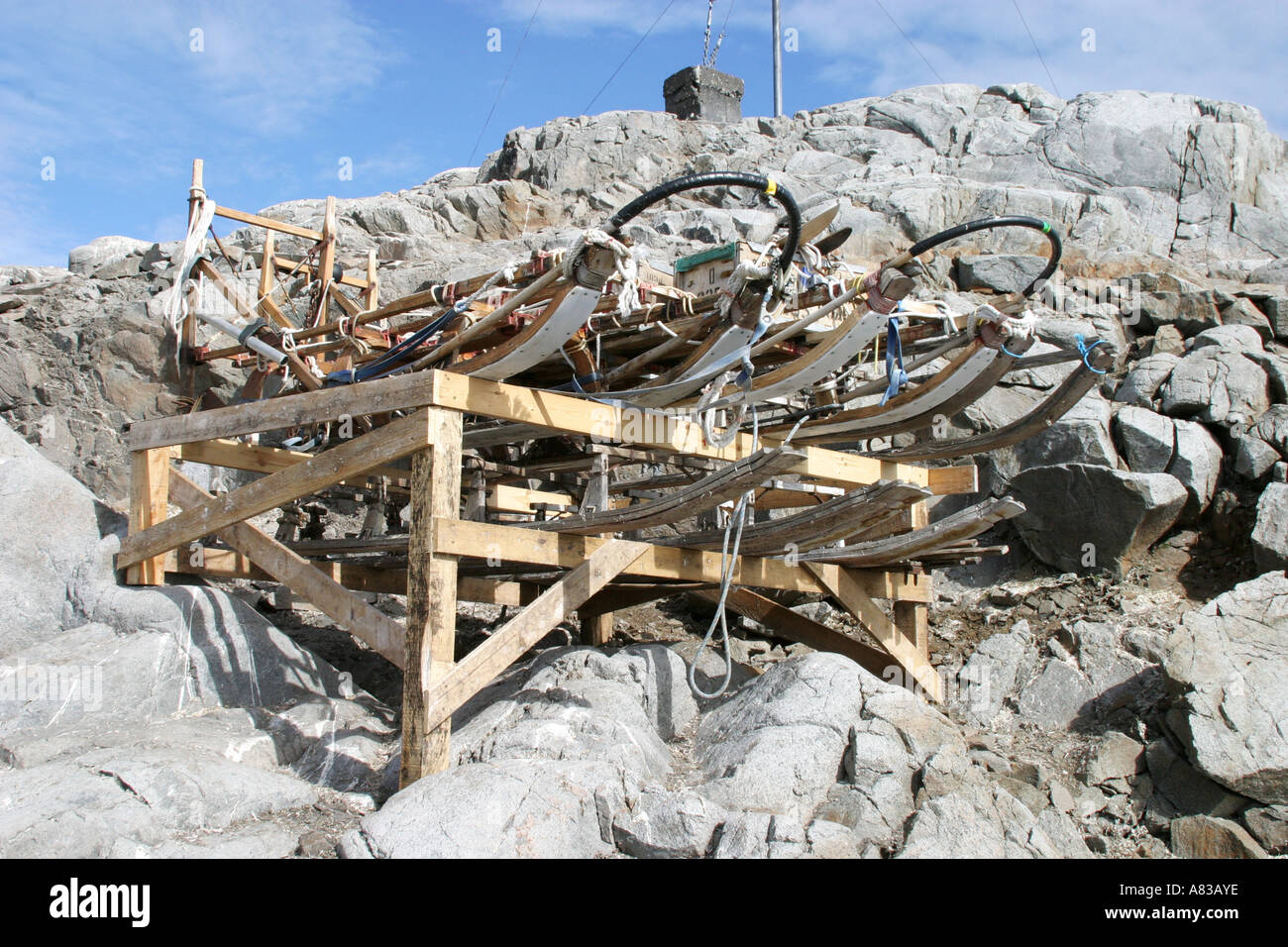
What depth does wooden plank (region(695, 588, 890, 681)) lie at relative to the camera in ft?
31.2

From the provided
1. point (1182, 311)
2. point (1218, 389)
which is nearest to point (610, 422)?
point (1218, 389)

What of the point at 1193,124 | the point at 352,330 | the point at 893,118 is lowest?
the point at 352,330

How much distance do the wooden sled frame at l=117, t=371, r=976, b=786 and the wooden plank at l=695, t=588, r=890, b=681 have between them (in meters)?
0.02

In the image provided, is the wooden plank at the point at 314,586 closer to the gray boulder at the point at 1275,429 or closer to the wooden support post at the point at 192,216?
the wooden support post at the point at 192,216

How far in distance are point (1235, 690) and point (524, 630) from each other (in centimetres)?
528

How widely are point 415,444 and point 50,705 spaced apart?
3421 mm

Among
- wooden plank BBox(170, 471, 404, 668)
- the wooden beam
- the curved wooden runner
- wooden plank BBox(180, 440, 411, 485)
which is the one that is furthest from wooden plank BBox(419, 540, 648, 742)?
the wooden beam

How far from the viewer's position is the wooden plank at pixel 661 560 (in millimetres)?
6527

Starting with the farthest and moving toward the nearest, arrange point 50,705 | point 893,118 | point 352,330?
point 893,118
point 352,330
point 50,705

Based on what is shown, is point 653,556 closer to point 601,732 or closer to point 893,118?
point 601,732

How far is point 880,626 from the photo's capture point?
910 centimetres

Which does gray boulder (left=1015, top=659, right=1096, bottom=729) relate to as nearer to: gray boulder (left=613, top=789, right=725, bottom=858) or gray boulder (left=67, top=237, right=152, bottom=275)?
gray boulder (left=613, top=789, right=725, bottom=858)
